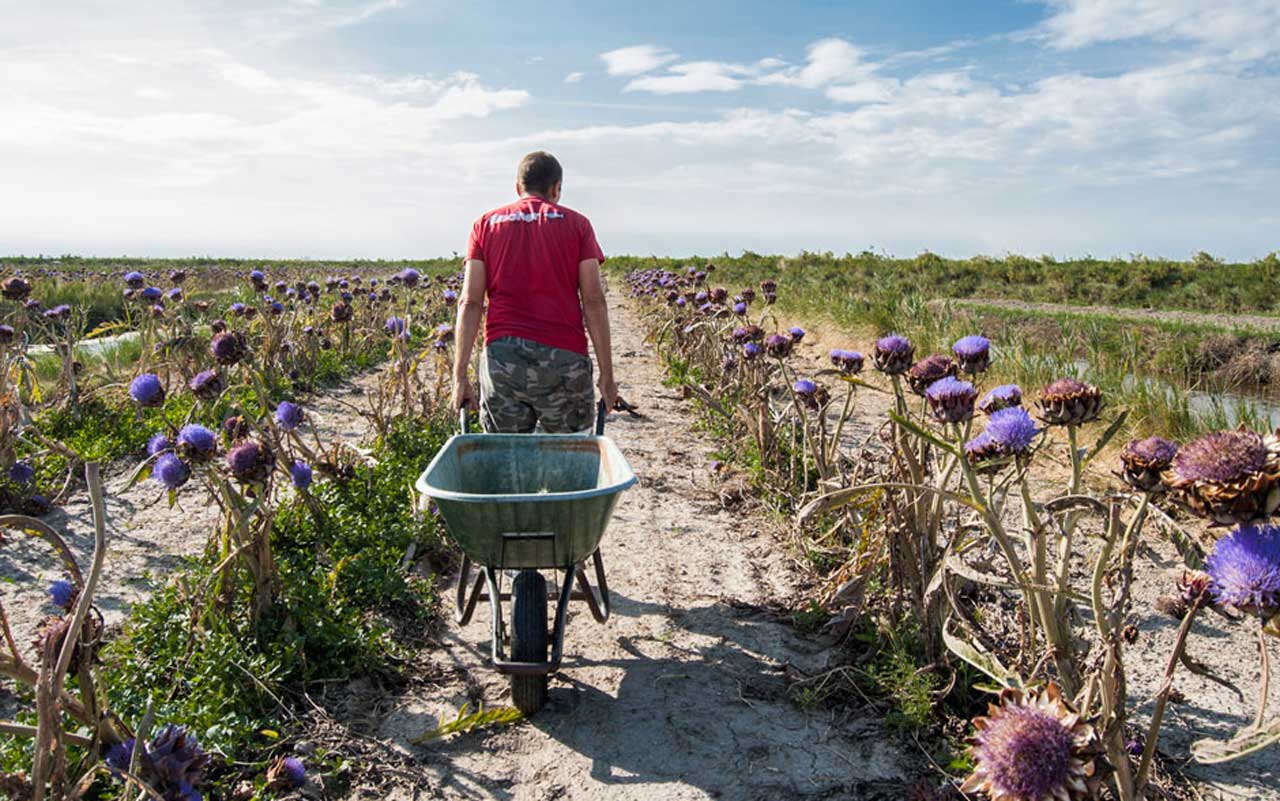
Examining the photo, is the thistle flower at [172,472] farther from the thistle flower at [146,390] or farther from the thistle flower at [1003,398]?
the thistle flower at [1003,398]

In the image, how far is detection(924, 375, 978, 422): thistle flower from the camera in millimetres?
2188

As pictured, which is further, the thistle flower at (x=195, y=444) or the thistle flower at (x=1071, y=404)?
the thistle flower at (x=195, y=444)

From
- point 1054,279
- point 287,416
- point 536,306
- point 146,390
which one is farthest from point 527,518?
point 1054,279

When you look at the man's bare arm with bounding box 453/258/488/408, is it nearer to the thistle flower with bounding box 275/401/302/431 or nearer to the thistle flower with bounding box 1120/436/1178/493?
the thistle flower with bounding box 275/401/302/431

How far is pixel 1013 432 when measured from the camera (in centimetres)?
206

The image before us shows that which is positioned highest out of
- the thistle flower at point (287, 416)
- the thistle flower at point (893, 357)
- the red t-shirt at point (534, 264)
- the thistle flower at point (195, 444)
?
the red t-shirt at point (534, 264)

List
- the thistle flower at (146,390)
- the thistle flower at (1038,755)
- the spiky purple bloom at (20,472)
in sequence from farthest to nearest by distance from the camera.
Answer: the spiky purple bloom at (20,472) → the thistle flower at (146,390) → the thistle flower at (1038,755)

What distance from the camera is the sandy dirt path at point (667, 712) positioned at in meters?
2.63

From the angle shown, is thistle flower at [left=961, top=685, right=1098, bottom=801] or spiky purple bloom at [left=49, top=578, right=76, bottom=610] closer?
thistle flower at [left=961, top=685, right=1098, bottom=801]

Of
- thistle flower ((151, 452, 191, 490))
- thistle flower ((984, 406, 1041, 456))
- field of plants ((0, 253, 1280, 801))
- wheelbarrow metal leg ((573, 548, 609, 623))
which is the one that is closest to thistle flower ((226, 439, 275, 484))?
field of plants ((0, 253, 1280, 801))

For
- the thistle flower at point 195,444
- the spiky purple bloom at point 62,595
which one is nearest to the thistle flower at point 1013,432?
the spiky purple bloom at point 62,595

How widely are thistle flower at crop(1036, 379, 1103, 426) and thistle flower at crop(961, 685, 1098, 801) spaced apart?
72 cm

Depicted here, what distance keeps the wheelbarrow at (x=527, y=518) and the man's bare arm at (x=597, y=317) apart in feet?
1.67

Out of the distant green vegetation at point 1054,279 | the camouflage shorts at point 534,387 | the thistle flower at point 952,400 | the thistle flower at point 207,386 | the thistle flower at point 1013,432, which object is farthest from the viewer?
the distant green vegetation at point 1054,279
